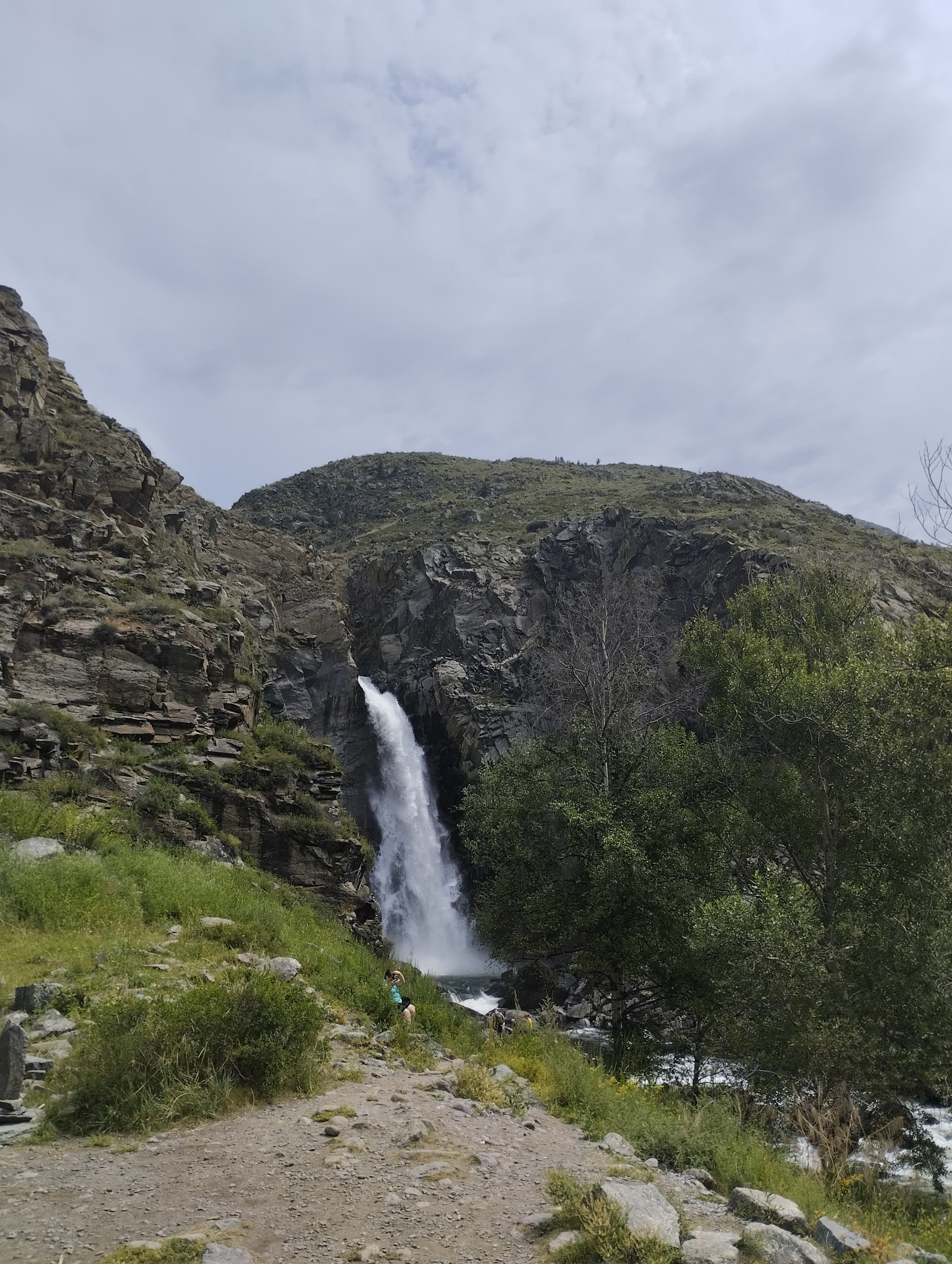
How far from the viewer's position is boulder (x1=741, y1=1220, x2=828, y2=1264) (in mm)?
3850

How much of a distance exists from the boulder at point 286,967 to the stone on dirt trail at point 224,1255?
4.05 metres

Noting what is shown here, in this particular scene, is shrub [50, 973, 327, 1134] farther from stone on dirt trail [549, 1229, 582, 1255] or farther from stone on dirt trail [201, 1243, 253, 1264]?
stone on dirt trail [549, 1229, 582, 1255]

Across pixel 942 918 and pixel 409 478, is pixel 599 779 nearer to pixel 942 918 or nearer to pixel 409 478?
pixel 942 918

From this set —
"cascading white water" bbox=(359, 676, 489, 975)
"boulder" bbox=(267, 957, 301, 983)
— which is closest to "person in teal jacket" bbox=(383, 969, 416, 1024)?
"boulder" bbox=(267, 957, 301, 983)

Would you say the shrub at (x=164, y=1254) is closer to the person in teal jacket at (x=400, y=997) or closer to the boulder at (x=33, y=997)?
the boulder at (x=33, y=997)

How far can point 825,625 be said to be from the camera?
18.2 metres

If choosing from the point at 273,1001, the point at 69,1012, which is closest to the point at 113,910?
the point at 69,1012

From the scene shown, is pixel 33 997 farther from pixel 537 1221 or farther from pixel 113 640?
pixel 113 640

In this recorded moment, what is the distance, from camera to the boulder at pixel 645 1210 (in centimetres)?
387

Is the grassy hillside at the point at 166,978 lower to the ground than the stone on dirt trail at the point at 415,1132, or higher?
higher

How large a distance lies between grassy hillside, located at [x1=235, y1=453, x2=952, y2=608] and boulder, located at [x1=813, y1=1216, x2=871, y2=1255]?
135 ft

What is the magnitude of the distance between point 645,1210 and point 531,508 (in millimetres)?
73481

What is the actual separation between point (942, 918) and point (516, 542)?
53576mm

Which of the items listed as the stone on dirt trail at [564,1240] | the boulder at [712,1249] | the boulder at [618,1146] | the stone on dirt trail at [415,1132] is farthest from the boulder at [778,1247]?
the stone on dirt trail at [415,1132]
